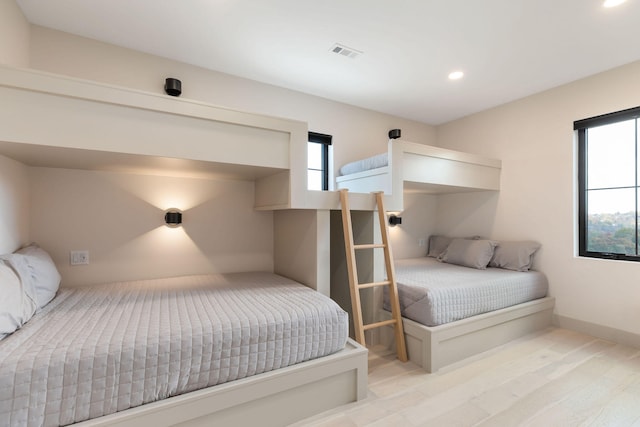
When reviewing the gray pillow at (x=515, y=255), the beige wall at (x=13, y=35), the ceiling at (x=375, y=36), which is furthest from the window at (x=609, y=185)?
the beige wall at (x=13, y=35)

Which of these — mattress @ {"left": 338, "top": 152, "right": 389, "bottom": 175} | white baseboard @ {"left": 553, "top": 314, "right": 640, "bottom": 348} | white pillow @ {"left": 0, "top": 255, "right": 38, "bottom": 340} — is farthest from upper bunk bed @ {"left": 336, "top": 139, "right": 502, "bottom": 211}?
white pillow @ {"left": 0, "top": 255, "right": 38, "bottom": 340}

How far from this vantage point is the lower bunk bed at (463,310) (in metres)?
2.19

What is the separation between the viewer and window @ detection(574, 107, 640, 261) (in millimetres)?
2674

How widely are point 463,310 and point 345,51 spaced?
2.39m

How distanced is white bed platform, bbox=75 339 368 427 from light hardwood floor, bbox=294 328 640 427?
9 cm

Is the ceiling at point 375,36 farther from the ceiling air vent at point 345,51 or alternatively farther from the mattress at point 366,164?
the mattress at point 366,164

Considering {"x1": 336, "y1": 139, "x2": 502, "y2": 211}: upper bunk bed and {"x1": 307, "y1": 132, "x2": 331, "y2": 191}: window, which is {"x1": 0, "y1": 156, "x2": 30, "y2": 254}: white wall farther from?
{"x1": 336, "y1": 139, "x2": 502, "y2": 211}: upper bunk bed

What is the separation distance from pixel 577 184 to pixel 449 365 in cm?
237

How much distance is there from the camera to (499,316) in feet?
8.27

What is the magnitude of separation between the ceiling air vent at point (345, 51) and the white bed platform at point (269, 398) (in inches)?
90.1

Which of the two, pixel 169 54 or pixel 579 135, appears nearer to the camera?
pixel 169 54

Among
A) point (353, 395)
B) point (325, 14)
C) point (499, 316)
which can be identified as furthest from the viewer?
point (499, 316)

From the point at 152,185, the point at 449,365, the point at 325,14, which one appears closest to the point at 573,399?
the point at 449,365

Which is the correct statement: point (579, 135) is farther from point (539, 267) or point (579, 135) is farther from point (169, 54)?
point (169, 54)
